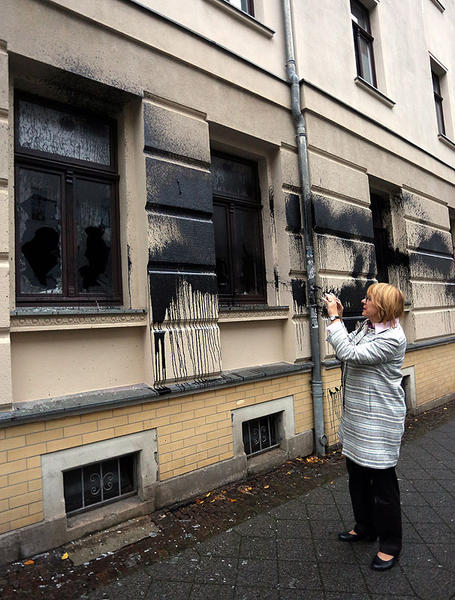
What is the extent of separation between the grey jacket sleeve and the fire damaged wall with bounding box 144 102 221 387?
5.34 ft

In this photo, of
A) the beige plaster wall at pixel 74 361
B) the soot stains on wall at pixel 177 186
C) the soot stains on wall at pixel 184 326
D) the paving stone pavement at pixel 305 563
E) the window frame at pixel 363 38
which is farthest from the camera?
the window frame at pixel 363 38

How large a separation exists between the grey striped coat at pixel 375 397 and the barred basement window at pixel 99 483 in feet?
6.34

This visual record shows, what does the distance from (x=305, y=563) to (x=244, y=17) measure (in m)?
5.51

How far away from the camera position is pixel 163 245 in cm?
377

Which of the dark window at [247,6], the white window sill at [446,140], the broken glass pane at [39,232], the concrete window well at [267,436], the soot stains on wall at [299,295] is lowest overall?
the concrete window well at [267,436]

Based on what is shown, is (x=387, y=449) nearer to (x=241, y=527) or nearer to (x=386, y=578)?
(x=386, y=578)

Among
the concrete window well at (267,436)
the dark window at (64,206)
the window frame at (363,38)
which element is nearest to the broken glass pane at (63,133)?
the dark window at (64,206)

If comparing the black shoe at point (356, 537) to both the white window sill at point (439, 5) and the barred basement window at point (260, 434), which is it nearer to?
the barred basement window at point (260, 434)

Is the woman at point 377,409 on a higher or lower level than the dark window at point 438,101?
lower

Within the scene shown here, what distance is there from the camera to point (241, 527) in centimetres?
321

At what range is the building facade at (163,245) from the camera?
315 cm

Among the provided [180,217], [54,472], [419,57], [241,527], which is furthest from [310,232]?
[419,57]

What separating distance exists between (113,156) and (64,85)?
0.71 metres

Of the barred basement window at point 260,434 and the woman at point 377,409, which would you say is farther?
the barred basement window at point 260,434
